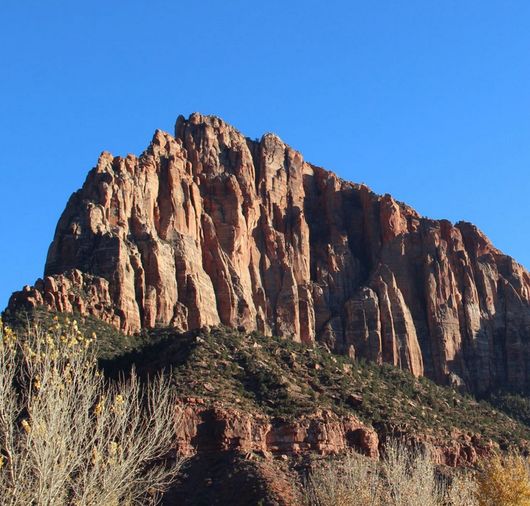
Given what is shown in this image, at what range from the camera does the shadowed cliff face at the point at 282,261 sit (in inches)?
4437

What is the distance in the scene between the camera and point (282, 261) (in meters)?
134

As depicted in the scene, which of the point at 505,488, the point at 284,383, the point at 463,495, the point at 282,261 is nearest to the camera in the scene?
the point at 463,495

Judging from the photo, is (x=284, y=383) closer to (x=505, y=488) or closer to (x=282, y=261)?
(x=505, y=488)

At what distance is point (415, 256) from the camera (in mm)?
141125

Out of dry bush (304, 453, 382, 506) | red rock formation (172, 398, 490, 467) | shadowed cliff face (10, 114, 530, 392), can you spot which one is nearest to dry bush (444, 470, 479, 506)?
dry bush (304, 453, 382, 506)

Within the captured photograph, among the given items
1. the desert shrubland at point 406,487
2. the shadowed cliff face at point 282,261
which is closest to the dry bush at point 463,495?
the desert shrubland at point 406,487

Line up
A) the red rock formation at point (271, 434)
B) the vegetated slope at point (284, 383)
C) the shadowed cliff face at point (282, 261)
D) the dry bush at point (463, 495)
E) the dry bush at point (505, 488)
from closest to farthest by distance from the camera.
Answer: the dry bush at point (463, 495), the dry bush at point (505, 488), the red rock formation at point (271, 434), the vegetated slope at point (284, 383), the shadowed cliff face at point (282, 261)

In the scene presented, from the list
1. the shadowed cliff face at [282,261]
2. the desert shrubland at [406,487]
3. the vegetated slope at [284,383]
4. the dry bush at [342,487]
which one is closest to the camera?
the desert shrubland at [406,487]

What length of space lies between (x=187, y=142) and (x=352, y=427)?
59.5 meters

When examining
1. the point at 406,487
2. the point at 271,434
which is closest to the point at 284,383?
the point at 271,434

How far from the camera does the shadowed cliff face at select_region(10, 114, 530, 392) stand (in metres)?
113

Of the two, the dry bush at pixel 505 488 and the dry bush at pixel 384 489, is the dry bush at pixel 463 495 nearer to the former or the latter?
the dry bush at pixel 384 489

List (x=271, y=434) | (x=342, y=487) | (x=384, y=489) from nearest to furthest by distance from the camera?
(x=342, y=487), (x=384, y=489), (x=271, y=434)

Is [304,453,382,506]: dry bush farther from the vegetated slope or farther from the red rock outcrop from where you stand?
the vegetated slope
